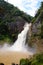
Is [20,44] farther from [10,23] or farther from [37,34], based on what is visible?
[10,23]

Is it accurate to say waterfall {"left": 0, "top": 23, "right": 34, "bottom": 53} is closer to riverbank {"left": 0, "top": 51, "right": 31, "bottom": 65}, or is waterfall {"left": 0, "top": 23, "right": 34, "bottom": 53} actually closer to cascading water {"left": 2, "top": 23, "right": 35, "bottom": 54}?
cascading water {"left": 2, "top": 23, "right": 35, "bottom": 54}

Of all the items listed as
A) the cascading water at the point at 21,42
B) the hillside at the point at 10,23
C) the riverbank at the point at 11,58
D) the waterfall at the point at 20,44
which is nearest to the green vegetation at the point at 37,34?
the waterfall at the point at 20,44

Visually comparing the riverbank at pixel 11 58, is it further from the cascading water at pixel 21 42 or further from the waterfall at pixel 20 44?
the cascading water at pixel 21 42

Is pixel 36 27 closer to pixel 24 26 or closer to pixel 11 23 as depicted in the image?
pixel 24 26

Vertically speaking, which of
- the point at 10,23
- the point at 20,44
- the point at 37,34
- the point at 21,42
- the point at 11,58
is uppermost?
the point at 10,23

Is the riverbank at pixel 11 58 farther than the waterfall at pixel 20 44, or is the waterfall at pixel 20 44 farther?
the waterfall at pixel 20 44

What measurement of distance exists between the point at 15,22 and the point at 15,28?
1.61 metres

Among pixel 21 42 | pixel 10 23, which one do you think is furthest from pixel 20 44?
pixel 10 23

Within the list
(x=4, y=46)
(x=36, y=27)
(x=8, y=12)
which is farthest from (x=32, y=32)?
(x=8, y=12)

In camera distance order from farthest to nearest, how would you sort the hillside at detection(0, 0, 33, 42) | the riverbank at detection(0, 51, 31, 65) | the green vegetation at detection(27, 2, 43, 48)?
the hillside at detection(0, 0, 33, 42), the green vegetation at detection(27, 2, 43, 48), the riverbank at detection(0, 51, 31, 65)

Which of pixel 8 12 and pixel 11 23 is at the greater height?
pixel 8 12

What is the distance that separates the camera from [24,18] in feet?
181

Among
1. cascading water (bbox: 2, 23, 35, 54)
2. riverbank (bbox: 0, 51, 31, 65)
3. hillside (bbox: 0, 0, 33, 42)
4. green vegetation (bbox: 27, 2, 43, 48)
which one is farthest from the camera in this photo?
hillside (bbox: 0, 0, 33, 42)

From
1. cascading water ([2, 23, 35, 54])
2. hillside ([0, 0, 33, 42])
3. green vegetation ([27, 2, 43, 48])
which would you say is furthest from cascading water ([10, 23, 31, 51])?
hillside ([0, 0, 33, 42])
